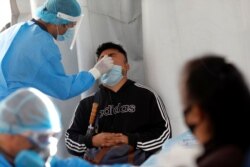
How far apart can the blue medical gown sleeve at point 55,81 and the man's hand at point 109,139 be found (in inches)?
12.2

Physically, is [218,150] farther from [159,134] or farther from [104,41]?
[104,41]

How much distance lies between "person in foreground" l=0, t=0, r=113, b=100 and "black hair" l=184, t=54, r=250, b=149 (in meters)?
1.28

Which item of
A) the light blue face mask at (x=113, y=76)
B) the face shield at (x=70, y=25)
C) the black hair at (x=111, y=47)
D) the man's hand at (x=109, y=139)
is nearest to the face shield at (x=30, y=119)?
the face shield at (x=70, y=25)

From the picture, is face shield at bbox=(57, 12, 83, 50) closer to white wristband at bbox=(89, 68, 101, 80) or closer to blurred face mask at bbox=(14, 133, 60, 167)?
white wristband at bbox=(89, 68, 101, 80)

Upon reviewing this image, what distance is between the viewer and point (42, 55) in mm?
2014

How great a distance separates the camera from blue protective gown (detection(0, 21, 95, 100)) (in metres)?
2.00

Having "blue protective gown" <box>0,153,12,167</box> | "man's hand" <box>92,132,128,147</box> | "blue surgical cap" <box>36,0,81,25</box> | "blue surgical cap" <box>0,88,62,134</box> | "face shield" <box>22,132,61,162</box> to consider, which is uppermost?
"blue surgical cap" <box>36,0,81,25</box>

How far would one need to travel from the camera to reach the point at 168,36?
234cm

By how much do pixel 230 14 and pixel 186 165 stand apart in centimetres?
122

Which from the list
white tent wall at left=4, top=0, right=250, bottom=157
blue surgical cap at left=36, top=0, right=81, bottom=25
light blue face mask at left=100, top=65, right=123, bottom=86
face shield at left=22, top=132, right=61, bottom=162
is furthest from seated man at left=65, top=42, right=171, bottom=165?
face shield at left=22, top=132, right=61, bottom=162

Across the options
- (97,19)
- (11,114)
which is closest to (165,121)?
(97,19)

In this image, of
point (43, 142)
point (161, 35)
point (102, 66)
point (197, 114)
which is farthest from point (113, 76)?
point (197, 114)

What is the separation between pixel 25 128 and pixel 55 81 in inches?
36.8

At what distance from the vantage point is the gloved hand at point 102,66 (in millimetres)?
2223
